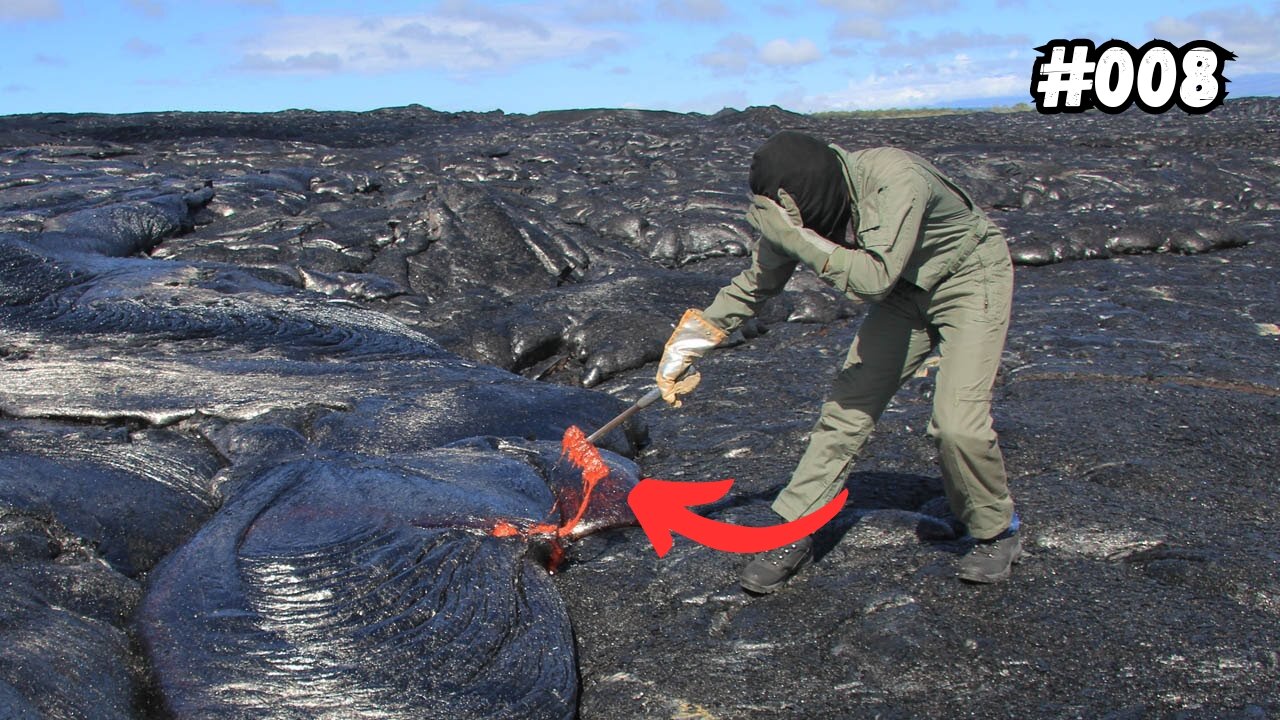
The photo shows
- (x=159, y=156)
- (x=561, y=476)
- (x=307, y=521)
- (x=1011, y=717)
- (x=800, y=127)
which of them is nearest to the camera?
(x=1011, y=717)

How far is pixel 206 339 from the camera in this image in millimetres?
6629

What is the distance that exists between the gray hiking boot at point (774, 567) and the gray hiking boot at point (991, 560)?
579 millimetres

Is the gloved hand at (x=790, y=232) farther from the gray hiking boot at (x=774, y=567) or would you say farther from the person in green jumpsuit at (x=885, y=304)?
the gray hiking boot at (x=774, y=567)

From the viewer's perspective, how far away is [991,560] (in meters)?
3.77

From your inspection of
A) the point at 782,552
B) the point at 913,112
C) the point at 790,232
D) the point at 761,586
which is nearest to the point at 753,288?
the point at 790,232

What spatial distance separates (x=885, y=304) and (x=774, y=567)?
42.3 inches

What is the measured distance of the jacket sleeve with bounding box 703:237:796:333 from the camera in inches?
148

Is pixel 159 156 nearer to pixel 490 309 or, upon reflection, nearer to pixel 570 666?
pixel 490 309

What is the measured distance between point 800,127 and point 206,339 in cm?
1317

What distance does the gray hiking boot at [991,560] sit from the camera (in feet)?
12.3

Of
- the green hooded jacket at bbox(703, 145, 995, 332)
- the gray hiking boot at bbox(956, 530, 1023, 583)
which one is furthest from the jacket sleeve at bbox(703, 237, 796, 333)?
the gray hiking boot at bbox(956, 530, 1023, 583)

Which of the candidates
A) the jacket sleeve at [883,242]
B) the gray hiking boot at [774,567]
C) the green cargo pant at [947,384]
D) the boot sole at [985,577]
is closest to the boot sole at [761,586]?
the gray hiking boot at [774,567]

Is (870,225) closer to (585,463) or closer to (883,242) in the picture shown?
(883,242)

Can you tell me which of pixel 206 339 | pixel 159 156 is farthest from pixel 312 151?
pixel 206 339
